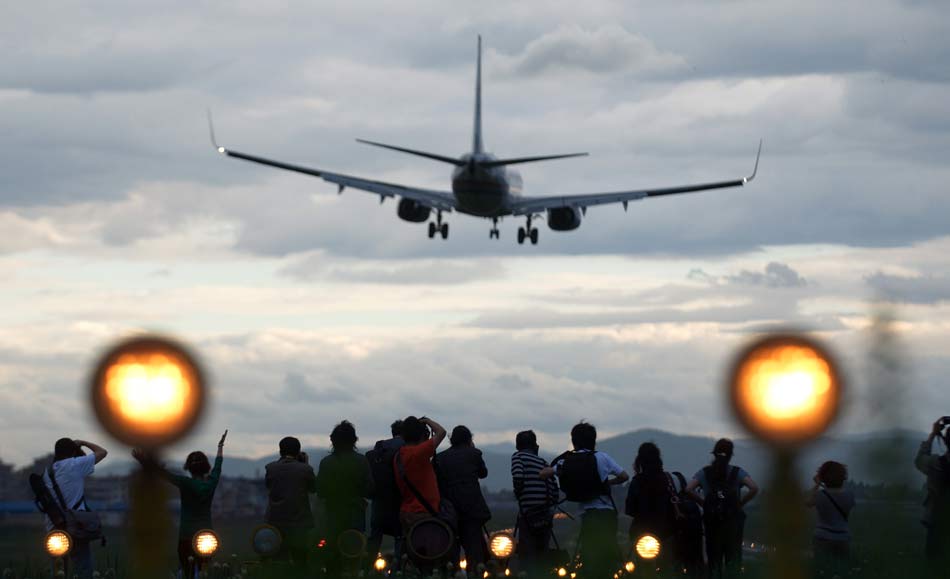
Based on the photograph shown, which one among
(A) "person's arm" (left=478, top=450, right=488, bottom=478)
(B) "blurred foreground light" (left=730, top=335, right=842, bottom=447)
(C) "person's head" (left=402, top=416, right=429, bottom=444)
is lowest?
(B) "blurred foreground light" (left=730, top=335, right=842, bottom=447)

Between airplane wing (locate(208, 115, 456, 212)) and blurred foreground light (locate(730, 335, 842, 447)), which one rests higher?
airplane wing (locate(208, 115, 456, 212))

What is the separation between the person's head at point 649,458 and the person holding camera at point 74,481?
6.06 m

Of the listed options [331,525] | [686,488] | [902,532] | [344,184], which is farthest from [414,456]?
Answer: [344,184]

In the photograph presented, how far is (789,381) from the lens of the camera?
10.3 feet

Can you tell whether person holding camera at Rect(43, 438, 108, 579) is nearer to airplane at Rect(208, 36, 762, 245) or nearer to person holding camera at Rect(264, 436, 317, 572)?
person holding camera at Rect(264, 436, 317, 572)

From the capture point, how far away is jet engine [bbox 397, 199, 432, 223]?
214 ft

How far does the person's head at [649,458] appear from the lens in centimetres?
1697

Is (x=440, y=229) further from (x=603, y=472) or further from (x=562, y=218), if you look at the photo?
(x=603, y=472)

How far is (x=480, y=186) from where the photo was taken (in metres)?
65.2

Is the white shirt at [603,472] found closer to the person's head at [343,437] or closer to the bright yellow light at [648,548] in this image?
the person's head at [343,437]

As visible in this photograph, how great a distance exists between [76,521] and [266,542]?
178 inches

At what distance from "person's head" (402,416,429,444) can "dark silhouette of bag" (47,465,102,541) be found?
11.3 ft

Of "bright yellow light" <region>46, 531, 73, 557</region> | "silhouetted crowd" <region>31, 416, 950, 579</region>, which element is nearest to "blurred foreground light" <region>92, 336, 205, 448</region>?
"bright yellow light" <region>46, 531, 73, 557</region>

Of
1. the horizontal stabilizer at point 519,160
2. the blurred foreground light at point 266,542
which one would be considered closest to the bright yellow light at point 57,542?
the blurred foreground light at point 266,542
